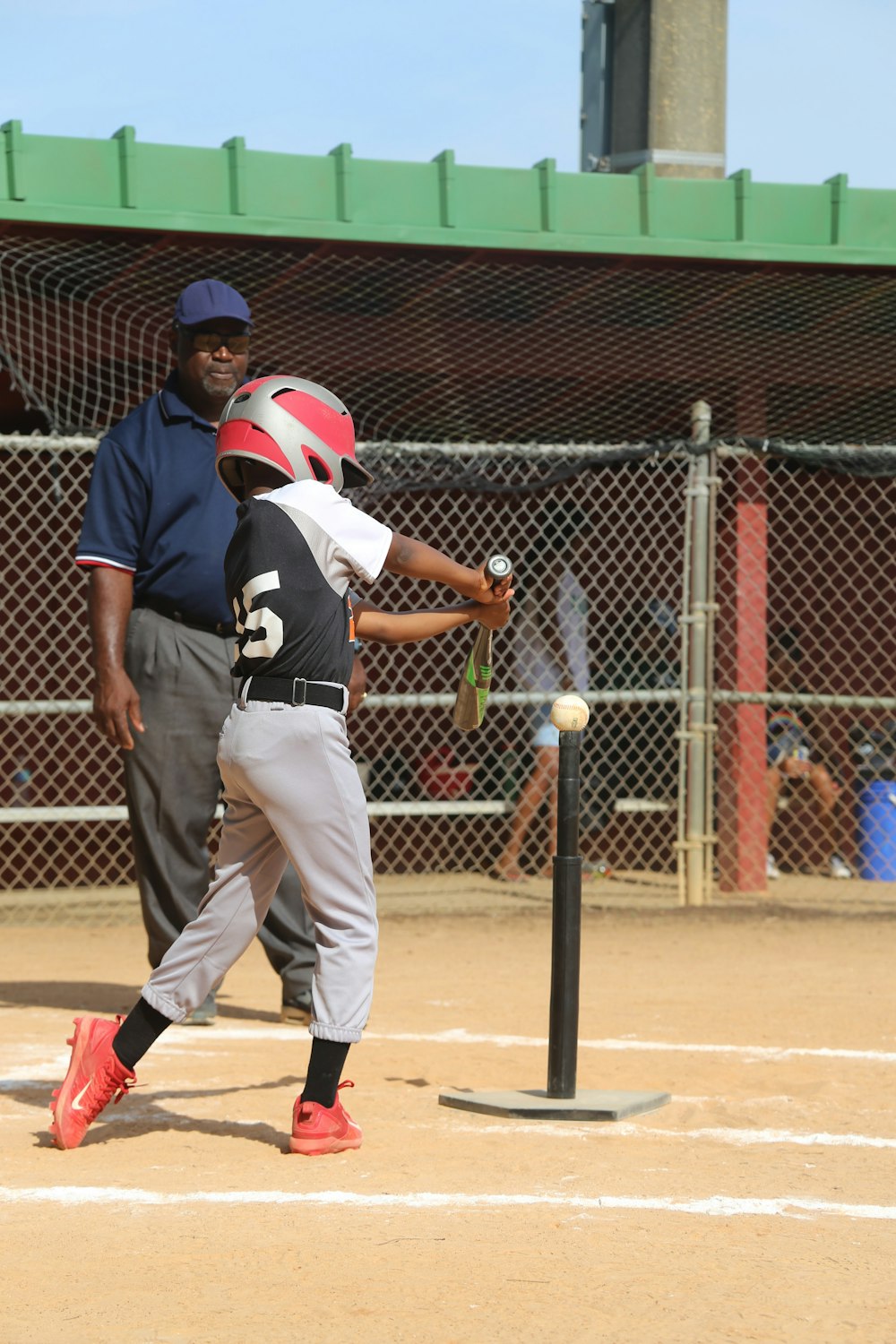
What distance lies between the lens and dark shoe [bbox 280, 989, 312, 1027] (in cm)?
562

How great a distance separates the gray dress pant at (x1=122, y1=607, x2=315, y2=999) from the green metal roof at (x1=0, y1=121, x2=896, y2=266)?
3222 millimetres

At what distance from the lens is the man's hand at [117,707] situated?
524 centimetres

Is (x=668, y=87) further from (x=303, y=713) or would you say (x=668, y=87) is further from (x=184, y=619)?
(x=303, y=713)

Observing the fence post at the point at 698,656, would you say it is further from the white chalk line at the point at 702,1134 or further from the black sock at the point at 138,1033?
the black sock at the point at 138,1033

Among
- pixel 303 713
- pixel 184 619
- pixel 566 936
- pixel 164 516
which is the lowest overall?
pixel 566 936

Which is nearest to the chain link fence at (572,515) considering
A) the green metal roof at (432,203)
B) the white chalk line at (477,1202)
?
the green metal roof at (432,203)

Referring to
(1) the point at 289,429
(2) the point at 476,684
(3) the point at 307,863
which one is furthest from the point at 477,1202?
(1) the point at 289,429

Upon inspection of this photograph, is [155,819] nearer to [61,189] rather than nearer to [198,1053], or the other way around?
[198,1053]

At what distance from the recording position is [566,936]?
179 inches

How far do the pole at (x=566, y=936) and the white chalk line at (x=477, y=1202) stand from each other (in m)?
0.90

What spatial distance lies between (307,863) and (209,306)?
2.02m

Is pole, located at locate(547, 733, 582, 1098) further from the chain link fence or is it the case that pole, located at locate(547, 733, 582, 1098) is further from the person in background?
the person in background

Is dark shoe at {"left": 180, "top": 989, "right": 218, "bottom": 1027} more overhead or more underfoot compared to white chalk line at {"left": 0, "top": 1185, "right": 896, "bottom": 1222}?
more underfoot

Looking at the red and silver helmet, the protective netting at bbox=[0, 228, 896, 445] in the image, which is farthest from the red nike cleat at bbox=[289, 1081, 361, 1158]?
the protective netting at bbox=[0, 228, 896, 445]
